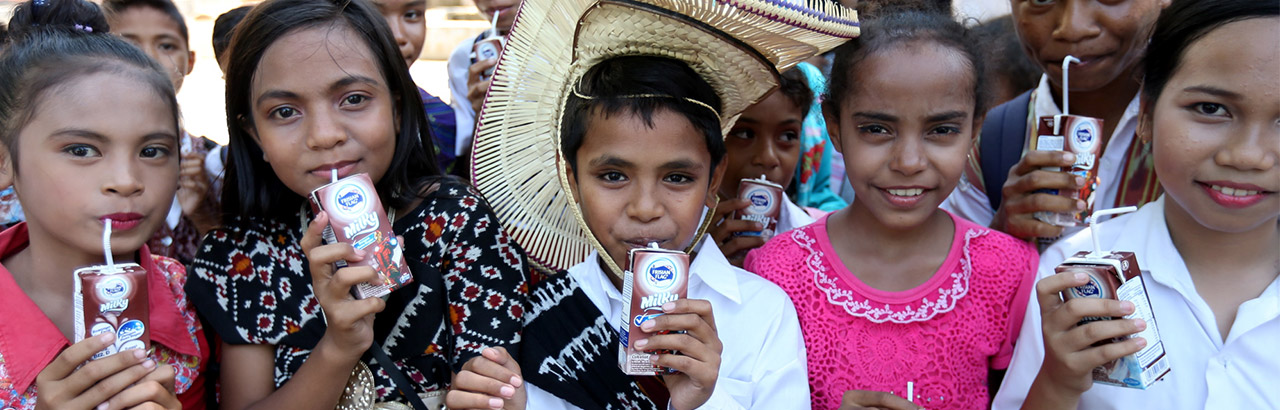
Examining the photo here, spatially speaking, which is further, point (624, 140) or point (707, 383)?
point (624, 140)

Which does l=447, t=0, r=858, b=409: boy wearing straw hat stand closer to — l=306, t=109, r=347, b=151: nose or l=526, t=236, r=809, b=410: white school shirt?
l=526, t=236, r=809, b=410: white school shirt

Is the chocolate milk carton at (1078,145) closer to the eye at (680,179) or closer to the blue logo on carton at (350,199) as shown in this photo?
the eye at (680,179)

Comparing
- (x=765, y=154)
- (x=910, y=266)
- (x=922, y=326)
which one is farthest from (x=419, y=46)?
(x=922, y=326)

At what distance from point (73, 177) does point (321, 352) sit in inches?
28.7

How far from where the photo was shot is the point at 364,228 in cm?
197

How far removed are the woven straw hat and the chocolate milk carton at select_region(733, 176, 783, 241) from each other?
0.26m

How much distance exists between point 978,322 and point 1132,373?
1.92 ft

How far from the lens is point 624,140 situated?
2.30 metres

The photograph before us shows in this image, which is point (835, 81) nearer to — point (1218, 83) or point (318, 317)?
point (1218, 83)

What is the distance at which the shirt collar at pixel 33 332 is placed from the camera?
85.0 inches

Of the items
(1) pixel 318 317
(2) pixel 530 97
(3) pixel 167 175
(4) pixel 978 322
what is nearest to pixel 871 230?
(4) pixel 978 322

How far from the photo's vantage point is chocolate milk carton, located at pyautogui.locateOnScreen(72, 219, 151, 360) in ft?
6.02

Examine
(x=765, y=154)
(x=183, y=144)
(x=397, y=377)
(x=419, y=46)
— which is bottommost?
(x=397, y=377)

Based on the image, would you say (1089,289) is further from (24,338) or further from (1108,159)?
→ (24,338)
